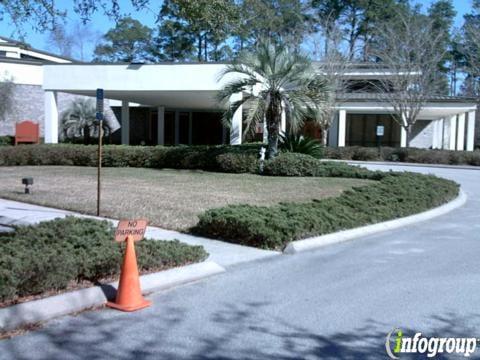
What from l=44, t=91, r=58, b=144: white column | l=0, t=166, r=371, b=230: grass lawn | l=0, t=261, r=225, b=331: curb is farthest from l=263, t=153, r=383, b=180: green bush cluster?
l=44, t=91, r=58, b=144: white column

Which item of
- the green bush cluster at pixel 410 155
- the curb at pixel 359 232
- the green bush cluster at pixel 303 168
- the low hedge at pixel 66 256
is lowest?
the curb at pixel 359 232

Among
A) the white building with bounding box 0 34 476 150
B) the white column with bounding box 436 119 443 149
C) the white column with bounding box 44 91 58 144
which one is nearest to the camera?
the white building with bounding box 0 34 476 150

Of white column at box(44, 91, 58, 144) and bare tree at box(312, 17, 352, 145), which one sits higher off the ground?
bare tree at box(312, 17, 352, 145)

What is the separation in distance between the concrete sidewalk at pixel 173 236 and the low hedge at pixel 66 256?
57 centimetres

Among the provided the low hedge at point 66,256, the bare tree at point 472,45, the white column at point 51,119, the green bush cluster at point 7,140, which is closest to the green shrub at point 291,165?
the low hedge at point 66,256

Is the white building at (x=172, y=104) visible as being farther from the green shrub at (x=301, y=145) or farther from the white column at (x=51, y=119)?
the green shrub at (x=301, y=145)

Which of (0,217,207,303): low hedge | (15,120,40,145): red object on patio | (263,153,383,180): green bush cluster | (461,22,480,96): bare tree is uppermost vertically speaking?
(461,22,480,96): bare tree

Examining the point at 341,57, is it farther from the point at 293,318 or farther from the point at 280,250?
the point at 293,318

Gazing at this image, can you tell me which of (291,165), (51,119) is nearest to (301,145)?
(291,165)

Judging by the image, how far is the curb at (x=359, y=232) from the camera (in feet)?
27.4

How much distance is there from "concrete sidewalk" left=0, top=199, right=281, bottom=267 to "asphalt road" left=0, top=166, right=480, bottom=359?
1.13ft

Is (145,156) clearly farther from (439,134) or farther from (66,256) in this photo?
(439,134)

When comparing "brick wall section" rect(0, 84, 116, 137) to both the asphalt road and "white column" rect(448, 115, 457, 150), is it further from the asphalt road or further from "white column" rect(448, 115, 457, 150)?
"white column" rect(448, 115, 457, 150)

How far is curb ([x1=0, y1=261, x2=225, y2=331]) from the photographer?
189 inches
